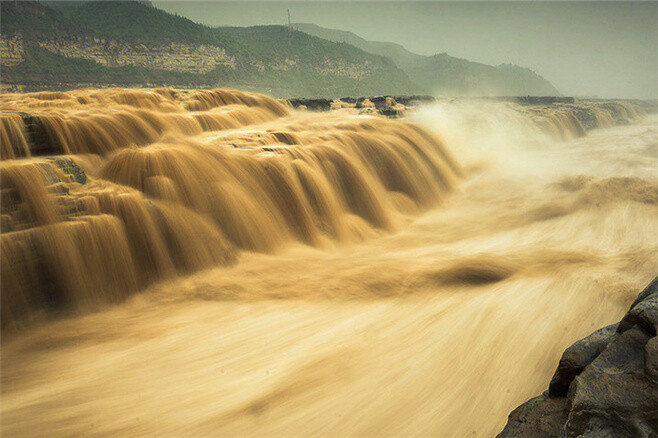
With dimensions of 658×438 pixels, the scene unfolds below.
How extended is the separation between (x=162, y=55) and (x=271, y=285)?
4923 centimetres

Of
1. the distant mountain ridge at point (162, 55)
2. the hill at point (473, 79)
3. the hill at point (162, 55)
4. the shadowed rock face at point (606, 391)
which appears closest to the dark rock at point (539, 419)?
the shadowed rock face at point (606, 391)

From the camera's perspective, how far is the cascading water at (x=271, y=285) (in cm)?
195

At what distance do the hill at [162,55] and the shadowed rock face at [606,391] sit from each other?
39.7 m

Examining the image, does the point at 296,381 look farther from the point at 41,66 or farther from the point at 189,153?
the point at 41,66

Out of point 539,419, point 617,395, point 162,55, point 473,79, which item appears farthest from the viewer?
point 473,79

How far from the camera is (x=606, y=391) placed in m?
1.10

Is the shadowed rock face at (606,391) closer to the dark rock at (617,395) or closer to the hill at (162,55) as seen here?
the dark rock at (617,395)

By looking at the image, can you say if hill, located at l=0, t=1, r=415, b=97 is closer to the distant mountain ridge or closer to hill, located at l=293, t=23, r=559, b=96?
the distant mountain ridge

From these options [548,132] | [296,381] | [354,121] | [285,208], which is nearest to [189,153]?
[285,208]

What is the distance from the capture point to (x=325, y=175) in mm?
5535

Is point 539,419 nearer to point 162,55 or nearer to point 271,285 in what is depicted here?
point 271,285

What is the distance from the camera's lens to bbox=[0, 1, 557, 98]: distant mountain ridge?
32344 mm

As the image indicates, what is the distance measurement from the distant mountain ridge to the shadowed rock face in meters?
39.2

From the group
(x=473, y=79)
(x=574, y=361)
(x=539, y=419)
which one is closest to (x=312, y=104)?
(x=574, y=361)
